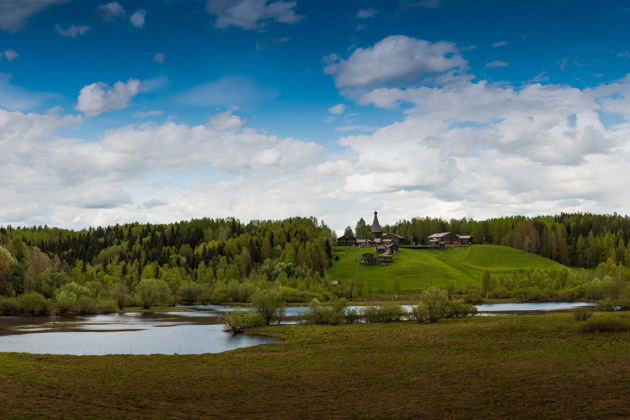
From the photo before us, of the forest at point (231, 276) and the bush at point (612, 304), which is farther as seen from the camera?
Answer: the forest at point (231, 276)

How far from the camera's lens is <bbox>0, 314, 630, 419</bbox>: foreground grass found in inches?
1118

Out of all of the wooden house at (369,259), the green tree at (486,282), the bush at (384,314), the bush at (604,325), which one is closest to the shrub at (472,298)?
the green tree at (486,282)

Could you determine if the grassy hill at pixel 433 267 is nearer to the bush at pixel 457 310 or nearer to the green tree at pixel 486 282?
the green tree at pixel 486 282

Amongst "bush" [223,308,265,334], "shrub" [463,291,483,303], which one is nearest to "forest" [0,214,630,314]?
"shrub" [463,291,483,303]

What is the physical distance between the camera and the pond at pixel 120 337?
56000 millimetres

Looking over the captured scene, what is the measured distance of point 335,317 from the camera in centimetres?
7756

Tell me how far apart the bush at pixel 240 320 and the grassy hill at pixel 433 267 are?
65.1 metres

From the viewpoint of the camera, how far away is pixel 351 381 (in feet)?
120

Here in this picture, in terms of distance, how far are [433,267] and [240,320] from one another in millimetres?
104566

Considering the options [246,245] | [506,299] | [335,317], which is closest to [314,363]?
[335,317]

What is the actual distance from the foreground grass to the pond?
7.67 metres

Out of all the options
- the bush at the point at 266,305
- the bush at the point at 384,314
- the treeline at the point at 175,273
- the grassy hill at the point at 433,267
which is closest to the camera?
the bush at the point at 266,305

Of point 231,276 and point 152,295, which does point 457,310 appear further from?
point 231,276

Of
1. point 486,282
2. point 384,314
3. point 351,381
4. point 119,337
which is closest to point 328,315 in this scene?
point 384,314
